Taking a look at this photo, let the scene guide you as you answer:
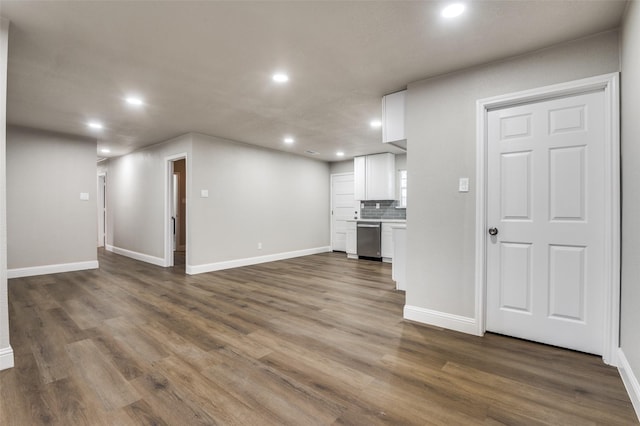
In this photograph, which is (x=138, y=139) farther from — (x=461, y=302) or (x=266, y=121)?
(x=461, y=302)

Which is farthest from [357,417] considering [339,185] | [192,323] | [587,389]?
[339,185]

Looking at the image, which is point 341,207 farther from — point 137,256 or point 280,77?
point 280,77

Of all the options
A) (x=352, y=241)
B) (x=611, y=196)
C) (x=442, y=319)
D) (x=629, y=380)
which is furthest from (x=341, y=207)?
(x=629, y=380)

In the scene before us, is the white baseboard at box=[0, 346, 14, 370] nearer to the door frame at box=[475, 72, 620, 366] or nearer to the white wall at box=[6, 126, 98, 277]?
the white wall at box=[6, 126, 98, 277]

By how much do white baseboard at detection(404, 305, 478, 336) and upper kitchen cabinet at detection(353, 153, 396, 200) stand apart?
4014 mm

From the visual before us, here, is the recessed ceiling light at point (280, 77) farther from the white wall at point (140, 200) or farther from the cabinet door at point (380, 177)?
the cabinet door at point (380, 177)

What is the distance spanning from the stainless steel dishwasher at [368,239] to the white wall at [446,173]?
11.6ft

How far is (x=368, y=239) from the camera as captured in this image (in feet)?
21.7

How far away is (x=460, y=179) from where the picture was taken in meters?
2.71

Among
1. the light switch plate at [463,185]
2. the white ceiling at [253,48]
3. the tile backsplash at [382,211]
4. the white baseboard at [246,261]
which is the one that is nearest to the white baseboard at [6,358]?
the white ceiling at [253,48]

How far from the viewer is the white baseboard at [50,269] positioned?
482 cm

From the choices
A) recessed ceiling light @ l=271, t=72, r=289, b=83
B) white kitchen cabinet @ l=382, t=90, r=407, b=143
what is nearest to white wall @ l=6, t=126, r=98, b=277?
recessed ceiling light @ l=271, t=72, r=289, b=83

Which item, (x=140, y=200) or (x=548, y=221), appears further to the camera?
(x=140, y=200)

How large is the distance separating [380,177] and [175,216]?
506cm
